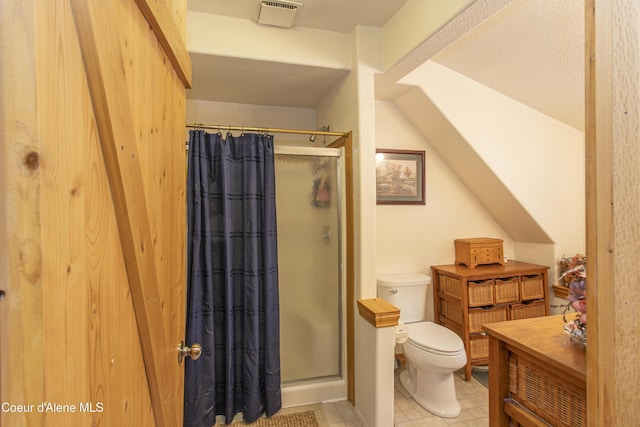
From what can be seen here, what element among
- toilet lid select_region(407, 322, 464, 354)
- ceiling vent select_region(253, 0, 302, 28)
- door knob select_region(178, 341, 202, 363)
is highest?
ceiling vent select_region(253, 0, 302, 28)

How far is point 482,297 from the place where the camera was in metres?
2.50

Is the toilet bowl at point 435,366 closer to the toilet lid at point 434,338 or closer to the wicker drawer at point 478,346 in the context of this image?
the toilet lid at point 434,338

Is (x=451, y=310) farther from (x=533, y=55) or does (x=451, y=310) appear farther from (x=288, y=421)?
(x=533, y=55)

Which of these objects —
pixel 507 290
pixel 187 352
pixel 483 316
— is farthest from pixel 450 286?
pixel 187 352

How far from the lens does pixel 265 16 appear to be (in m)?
1.84

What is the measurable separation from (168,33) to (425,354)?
7.41ft

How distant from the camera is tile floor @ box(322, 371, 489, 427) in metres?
1.98

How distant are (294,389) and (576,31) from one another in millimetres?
2878

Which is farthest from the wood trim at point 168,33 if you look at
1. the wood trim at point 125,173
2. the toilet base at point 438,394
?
the toilet base at point 438,394

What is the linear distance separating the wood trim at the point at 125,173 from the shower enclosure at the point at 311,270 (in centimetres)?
137

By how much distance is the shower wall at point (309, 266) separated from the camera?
7.18 feet

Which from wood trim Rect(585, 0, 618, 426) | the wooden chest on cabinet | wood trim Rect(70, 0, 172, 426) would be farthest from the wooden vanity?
the wooden chest on cabinet

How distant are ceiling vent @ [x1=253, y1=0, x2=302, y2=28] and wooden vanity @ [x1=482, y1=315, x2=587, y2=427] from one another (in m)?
1.96

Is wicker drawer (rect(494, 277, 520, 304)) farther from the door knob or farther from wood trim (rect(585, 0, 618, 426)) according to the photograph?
the door knob
